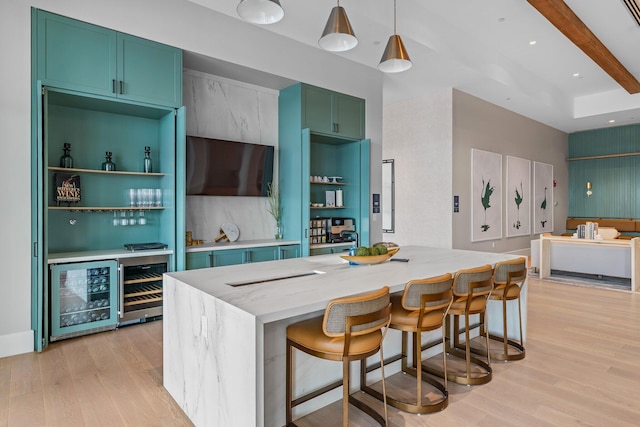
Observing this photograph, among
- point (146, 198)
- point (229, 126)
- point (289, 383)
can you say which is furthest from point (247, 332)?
point (229, 126)

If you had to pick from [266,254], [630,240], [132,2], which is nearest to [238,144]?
[266,254]

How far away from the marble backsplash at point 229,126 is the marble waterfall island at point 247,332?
2260 mm

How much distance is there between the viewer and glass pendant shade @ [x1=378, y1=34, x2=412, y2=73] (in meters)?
3.20

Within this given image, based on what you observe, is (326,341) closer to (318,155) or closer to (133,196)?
(133,196)

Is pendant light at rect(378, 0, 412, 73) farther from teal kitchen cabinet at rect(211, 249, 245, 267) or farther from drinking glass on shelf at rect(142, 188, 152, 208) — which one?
drinking glass on shelf at rect(142, 188, 152, 208)

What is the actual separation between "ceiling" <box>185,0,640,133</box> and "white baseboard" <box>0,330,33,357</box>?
3153 millimetres

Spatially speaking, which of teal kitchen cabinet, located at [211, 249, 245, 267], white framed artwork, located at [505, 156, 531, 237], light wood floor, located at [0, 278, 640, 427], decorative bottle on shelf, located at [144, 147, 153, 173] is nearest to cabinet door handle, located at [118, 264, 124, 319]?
light wood floor, located at [0, 278, 640, 427]

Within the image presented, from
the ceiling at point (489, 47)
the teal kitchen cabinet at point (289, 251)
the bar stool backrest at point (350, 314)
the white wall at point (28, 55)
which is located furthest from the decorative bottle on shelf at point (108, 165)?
the bar stool backrest at point (350, 314)

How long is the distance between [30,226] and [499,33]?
249 inches

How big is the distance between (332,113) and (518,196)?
5.74 metres

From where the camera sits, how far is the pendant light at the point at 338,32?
2.82m

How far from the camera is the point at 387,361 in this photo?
108 inches

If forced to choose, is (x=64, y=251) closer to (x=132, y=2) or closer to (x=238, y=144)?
(x=238, y=144)

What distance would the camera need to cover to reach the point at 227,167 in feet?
15.7
